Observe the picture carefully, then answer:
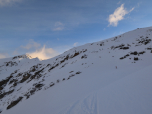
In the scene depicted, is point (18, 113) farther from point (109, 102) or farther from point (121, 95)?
point (121, 95)

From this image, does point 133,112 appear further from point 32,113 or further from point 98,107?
point 32,113

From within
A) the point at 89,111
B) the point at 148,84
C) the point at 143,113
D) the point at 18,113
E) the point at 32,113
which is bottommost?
the point at 18,113

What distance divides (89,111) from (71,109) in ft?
3.33

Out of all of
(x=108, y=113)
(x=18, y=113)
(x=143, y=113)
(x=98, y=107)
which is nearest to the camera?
(x=143, y=113)

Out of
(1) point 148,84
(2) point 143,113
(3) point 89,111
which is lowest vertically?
(3) point 89,111

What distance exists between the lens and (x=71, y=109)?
3701 mm

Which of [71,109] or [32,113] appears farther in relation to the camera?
[32,113]

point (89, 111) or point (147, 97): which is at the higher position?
point (147, 97)

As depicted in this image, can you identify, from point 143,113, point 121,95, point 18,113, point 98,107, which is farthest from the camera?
point 18,113

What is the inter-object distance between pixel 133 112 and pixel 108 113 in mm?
894

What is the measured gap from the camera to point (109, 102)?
3.34 m

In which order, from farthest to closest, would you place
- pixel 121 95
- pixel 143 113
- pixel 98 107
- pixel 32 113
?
1. pixel 32 113
2. pixel 121 95
3. pixel 98 107
4. pixel 143 113

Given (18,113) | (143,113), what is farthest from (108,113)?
(18,113)

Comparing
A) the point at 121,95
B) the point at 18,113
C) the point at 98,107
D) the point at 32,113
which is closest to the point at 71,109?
the point at 98,107
